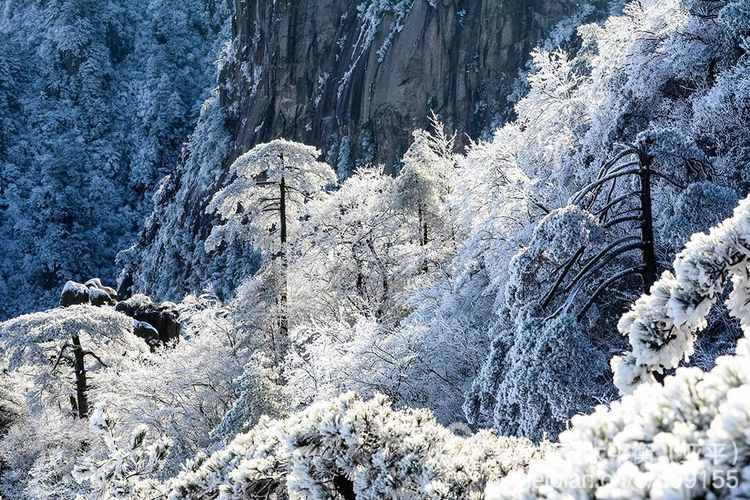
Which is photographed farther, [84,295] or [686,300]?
[84,295]

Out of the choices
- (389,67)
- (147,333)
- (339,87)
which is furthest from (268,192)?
(339,87)

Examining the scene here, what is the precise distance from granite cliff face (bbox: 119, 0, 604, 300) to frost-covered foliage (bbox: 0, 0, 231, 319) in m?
12.0

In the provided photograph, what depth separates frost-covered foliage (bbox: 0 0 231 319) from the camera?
6838 centimetres

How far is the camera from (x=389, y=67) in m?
46.2

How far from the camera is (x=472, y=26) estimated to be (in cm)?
4531

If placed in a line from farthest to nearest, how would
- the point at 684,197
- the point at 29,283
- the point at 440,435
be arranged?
the point at 29,283 → the point at 684,197 → the point at 440,435

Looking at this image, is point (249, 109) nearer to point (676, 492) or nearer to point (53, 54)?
point (53, 54)

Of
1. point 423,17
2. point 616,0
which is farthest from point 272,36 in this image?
point 616,0

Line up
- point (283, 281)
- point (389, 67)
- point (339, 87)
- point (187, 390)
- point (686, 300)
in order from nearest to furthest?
point (686, 300), point (283, 281), point (187, 390), point (389, 67), point (339, 87)

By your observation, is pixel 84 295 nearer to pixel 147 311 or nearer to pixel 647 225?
pixel 147 311

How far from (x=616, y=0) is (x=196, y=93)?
57858mm

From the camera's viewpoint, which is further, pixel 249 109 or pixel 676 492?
pixel 249 109

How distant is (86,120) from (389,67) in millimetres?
50679

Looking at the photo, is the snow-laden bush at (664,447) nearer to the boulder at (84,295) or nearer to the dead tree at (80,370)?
the dead tree at (80,370)
